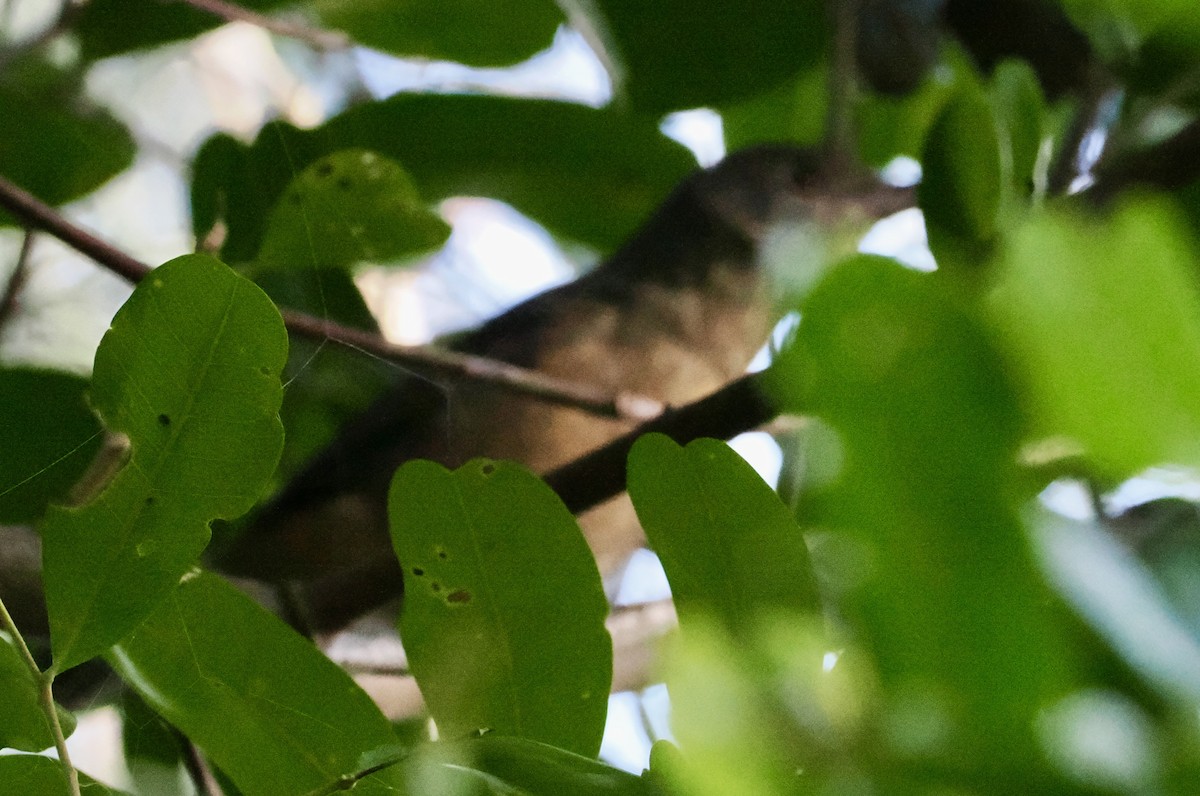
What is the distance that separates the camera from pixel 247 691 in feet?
1.58

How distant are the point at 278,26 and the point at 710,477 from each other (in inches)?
28.0

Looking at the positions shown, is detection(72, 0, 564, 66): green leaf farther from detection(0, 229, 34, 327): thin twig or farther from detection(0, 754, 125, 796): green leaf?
detection(0, 754, 125, 796): green leaf

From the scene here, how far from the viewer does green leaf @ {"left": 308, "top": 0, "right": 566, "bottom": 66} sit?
3.12ft

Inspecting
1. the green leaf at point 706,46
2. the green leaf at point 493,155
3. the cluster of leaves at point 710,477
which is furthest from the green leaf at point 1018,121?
the green leaf at point 493,155

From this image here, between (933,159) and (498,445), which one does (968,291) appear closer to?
(933,159)

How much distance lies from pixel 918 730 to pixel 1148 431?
6 centimetres

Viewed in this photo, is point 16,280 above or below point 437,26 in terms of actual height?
below

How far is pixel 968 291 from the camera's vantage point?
193mm

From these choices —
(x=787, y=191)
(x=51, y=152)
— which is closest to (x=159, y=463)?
(x=51, y=152)

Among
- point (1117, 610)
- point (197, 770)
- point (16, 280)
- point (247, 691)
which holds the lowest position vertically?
point (197, 770)

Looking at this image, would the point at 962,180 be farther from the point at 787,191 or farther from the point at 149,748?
the point at 787,191

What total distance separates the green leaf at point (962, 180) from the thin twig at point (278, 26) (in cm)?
59

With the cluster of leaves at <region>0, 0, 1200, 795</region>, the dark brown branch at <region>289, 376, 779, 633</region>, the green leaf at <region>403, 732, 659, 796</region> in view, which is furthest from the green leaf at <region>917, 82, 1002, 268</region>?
the green leaf at <region>403, 732, 659, 796</region>

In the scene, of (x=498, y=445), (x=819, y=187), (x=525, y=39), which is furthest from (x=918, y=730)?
(x=819, y=187)
